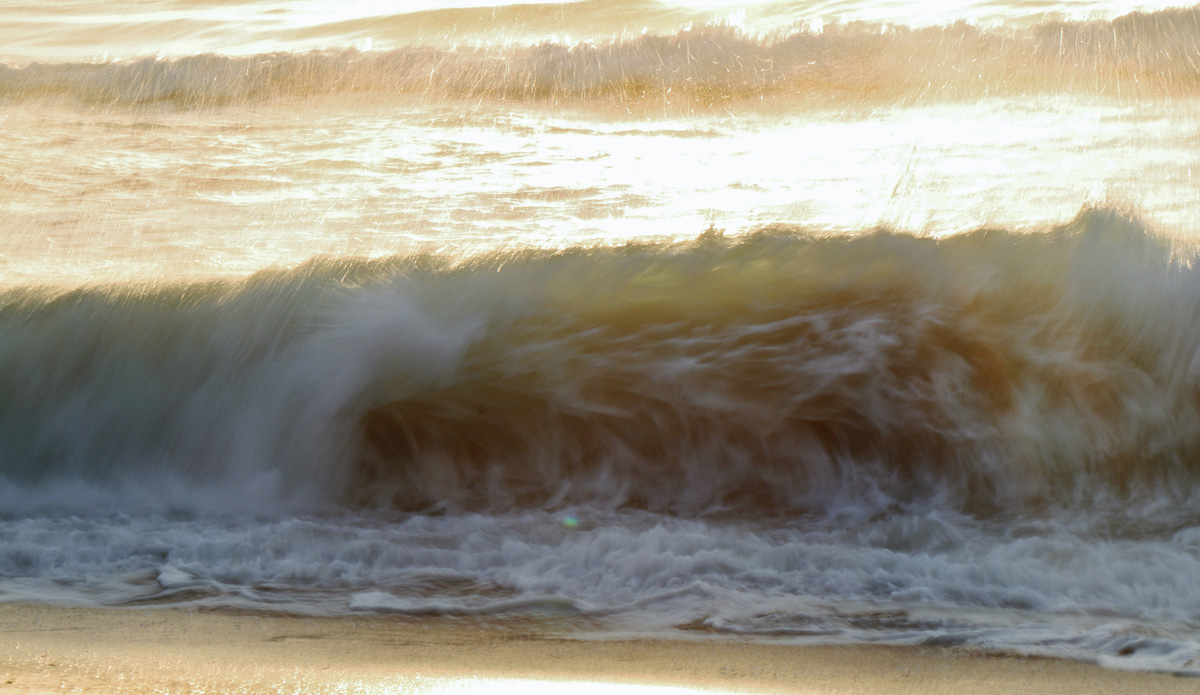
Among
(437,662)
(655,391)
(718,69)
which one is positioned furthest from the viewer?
(718,69)

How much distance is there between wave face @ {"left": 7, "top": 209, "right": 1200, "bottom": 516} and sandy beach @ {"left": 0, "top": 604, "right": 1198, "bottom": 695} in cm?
89

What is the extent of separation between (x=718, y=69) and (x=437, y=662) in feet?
16.9

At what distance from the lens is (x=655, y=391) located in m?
3.71

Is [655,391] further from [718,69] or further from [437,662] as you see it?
[718,69]

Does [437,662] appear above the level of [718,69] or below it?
below

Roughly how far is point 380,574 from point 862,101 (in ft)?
15.0

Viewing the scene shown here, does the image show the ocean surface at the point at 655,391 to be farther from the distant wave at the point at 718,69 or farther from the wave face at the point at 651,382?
the distant wave at the point at 718,69

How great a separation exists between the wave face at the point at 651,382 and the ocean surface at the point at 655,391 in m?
0.01

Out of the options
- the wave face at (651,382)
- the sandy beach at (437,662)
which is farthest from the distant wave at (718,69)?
the sandy beach at (437,662)

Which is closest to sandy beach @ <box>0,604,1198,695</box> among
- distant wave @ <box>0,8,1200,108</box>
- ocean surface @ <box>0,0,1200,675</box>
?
ocean surface @ <box>0,0,1200,675</box>

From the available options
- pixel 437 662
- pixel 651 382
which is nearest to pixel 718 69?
pixel 651 382

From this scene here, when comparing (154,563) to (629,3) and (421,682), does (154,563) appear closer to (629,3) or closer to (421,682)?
(421,682)

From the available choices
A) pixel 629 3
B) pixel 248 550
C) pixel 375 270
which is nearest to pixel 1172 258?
pixel 375 270

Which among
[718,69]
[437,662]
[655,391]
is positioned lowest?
[437,662]
